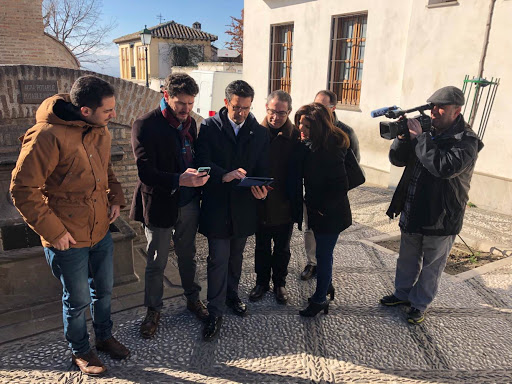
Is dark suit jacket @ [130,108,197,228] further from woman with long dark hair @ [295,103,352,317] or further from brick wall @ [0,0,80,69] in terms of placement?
brick wall @ [0,0,80,69]

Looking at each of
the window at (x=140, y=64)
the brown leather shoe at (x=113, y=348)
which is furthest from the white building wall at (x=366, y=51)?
the window at (x=140, y=64)

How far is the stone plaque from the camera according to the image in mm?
3783

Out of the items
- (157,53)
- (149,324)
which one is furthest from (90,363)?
(157,53)

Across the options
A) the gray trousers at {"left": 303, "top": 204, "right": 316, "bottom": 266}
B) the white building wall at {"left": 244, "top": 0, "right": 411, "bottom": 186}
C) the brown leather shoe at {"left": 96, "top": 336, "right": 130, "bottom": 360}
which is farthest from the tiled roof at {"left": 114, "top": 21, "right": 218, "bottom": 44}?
the brown leather shoe at {"left": 96, "top": 336, "right": 130, "bottom": 360}

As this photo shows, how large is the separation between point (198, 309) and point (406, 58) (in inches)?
254

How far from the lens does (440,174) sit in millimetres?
2855

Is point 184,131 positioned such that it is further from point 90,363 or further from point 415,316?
point 415,316

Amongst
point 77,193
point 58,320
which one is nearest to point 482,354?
point 77,193

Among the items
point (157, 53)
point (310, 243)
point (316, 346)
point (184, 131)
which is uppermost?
point (157, 53)

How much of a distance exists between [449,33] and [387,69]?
1511 mm

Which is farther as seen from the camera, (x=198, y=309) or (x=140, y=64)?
(x=140, y=64)

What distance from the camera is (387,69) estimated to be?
8031 millimetres

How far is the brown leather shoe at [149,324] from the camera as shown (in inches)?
116

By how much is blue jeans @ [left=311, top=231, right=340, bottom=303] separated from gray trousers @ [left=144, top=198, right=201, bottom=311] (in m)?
0.99
